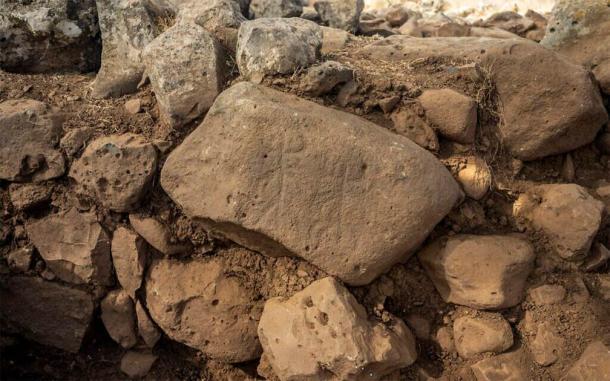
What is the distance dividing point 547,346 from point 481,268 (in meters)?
0.46

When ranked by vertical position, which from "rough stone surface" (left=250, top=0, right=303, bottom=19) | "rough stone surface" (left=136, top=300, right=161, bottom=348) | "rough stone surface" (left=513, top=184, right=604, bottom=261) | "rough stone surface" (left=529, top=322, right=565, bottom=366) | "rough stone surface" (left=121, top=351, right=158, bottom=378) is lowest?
"rough stone surface" (left=121, top=351, right=158, bottom=378)

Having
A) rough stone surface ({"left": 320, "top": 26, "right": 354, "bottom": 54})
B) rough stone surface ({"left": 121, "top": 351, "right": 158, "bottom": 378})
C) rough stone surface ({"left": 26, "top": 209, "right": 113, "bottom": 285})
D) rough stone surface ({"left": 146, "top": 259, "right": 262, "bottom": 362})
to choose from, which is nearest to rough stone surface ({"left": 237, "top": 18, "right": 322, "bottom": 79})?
rough stone surface ({"left": 320, "top": 26, "right": 354, "bottom": 54})

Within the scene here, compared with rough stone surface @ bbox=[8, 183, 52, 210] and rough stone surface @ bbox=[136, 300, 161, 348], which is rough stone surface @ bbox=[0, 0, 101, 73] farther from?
rough stone surface @ bbox=[136, 300, 161, 348]

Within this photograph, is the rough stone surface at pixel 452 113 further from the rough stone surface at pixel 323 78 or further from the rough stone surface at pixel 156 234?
the rough stone surface at pixel 156 234

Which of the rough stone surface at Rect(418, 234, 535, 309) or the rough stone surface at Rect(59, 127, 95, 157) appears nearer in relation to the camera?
the rough stone surface at Rect(418, 234, 535, 309)

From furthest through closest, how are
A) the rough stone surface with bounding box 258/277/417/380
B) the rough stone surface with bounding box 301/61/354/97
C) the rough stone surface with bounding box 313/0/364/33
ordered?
1. the rough stone surface with bounding box 313/0/364/33
2. the rough stone surface with bounding box 301/61/354/97
3. the rough stone surface with bounding box 258/277/417/380

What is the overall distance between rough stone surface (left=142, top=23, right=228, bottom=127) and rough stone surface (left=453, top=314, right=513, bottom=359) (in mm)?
1645

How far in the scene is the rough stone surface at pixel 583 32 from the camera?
314 cm

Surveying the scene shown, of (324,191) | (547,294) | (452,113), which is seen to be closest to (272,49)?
(324,191)

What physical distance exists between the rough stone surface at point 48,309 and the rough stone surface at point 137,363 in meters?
0.26

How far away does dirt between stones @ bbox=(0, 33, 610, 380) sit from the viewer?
8.26 feet

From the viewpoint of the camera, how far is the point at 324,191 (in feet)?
7.81

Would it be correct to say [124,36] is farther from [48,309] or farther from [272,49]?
[48,309]

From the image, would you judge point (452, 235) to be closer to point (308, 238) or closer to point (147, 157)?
point (308, 238)
